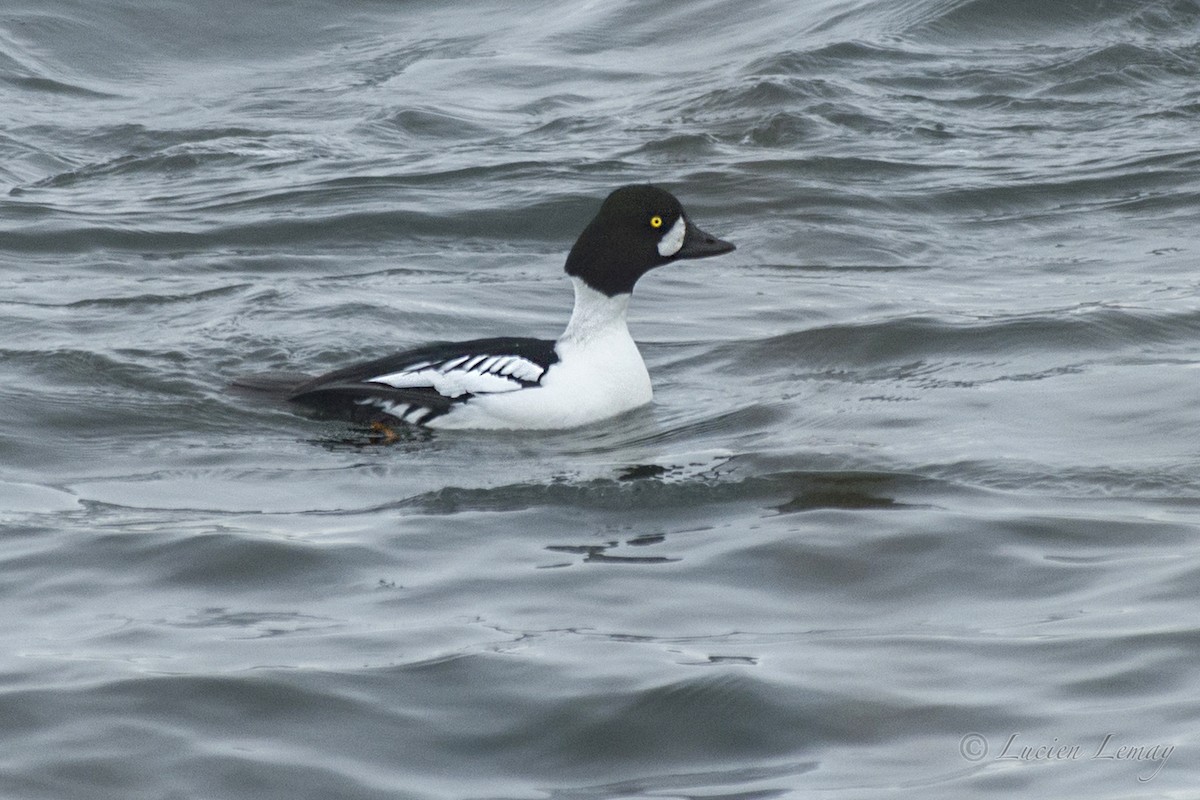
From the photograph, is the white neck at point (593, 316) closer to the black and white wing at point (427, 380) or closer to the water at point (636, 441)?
the black and white wing at point (427, 380)

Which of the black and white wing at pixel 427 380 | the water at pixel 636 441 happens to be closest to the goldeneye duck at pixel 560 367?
the black and white wing at pixel 427 380

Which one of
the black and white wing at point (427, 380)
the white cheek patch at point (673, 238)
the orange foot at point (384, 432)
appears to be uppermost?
the white cheek patch at point (673, 238)

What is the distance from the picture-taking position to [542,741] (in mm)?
4852

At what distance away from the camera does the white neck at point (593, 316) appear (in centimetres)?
862

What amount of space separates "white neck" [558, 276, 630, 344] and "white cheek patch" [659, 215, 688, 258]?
27 cm

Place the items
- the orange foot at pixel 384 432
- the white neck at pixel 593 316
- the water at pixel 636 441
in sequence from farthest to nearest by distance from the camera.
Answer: the white neck at pixel 593 316, the orange foot at pixel 384 432, the water at pixel 636 441

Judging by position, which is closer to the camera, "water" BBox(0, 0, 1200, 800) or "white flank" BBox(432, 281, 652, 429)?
"water" BBox(0, 0, 1200, 800)

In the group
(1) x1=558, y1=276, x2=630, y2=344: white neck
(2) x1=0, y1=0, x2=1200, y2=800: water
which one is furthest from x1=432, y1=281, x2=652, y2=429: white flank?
(2) x1=0, y1=0, x2=1200, y2=800: water

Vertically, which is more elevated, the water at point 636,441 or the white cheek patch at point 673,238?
the white cheek patch at point 673,238

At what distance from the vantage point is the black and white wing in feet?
27.0

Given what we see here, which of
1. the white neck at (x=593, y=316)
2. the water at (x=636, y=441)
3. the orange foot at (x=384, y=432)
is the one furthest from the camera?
the white neck at (x=593, y=316)

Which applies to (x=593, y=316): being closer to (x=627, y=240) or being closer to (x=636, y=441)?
(x=627, y=240)

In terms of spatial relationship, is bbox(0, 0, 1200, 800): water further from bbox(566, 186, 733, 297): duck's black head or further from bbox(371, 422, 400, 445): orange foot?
bbox(566, 186, 733, 297): duck's black head

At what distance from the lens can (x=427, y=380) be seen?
8234 millimetres
